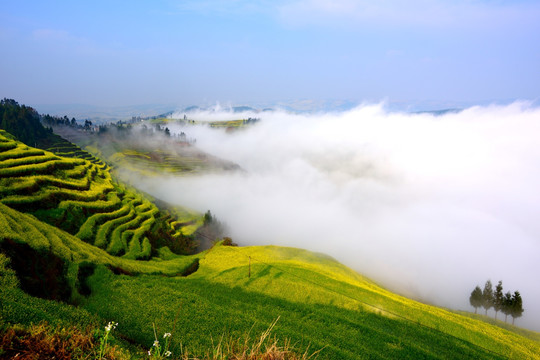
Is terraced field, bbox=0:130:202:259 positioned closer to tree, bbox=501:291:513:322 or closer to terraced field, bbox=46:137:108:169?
terraced field, bbox=46:137:108:169

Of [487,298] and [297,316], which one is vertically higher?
[297,316]

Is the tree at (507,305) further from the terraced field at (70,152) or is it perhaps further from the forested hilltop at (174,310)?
the terraced field at (70,152)

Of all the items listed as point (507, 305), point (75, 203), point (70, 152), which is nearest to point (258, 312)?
point (75, 203)

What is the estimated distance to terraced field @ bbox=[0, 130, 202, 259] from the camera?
35.7 meters

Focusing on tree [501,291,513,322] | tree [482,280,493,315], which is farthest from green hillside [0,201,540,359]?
tree [482,280,493,315]

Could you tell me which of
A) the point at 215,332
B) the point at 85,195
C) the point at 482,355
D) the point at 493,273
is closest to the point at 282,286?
the point at 215,332

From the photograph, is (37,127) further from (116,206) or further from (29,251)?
(29,251)

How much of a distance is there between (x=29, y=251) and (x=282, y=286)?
19.3m

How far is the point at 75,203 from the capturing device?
39.9 meters

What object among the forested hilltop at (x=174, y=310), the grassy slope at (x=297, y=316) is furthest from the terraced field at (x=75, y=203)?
the grassy slope at (x=297, y=316)

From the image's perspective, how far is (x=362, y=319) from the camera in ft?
71.2

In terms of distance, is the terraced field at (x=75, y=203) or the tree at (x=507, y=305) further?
the tree at (x=507, y=305)

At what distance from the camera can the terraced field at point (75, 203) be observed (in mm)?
35656

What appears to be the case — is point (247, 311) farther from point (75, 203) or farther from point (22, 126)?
point (22, 126)
